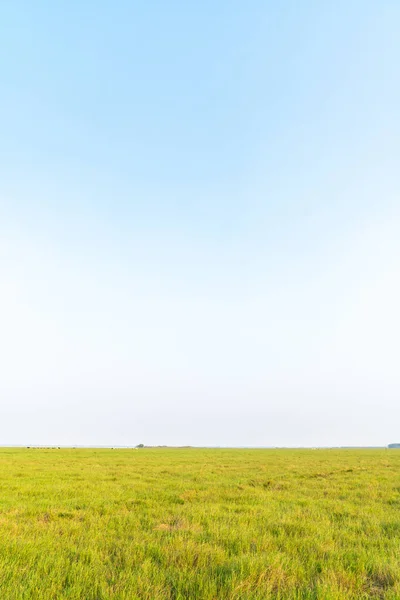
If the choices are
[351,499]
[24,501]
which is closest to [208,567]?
[24,501]

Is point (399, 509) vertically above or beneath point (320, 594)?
beneath

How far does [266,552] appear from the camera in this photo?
6.46m

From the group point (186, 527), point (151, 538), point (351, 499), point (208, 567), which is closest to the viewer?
point (208, 567)

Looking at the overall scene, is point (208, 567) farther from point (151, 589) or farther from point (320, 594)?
point (320, 594)

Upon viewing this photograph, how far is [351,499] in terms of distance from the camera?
1284cm

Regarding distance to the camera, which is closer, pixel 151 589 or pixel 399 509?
pixel 151 589

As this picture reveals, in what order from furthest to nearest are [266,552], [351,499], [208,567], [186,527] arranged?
1. [351,499]
2. [186,527]
3. [266,552]
4. [208,567]

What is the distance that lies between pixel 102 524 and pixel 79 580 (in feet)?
12.3

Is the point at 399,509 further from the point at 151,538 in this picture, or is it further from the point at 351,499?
the point at 151,538

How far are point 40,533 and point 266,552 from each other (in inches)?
186

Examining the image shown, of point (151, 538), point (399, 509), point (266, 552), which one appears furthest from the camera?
point (399, 509)

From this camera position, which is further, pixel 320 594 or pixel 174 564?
pixel 174 564

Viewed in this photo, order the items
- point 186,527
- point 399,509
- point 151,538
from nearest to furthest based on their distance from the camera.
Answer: point 151,538 < point 186,527 < point 399,509

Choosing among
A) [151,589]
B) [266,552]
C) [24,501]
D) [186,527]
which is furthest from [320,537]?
[24,501]
